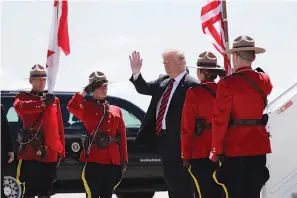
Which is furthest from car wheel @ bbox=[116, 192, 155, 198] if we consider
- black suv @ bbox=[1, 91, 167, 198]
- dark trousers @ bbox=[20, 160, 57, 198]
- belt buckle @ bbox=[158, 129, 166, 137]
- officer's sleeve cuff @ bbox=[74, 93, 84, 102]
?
belt buckle @ bbox=[158, 129, 166, 137]

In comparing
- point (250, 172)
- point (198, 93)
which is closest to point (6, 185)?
point (198, 93)

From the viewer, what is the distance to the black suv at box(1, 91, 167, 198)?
460 inches

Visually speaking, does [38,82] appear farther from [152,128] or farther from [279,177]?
[279,177]

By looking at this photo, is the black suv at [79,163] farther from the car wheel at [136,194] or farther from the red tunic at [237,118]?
the red tunic at [237,118]

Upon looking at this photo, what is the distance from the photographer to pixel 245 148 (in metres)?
7.00

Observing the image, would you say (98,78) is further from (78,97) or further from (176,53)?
(176,53)

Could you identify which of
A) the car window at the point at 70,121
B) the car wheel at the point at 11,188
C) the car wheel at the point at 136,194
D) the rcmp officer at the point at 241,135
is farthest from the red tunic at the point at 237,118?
the car wheel at the point at 136,194

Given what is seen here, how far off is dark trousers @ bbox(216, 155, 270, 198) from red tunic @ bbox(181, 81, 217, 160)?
0.89 m

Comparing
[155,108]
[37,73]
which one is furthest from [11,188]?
[155,108]

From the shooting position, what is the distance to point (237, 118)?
7.05m

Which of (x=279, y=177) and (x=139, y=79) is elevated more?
(x=139, y=79)

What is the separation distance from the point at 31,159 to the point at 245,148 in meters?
3.48

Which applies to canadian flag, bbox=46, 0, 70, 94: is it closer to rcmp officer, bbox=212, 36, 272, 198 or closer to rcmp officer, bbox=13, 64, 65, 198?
rcmp officer, bbox=13, 64, 65, 198

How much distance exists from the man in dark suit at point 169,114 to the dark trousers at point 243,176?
3.98ft
